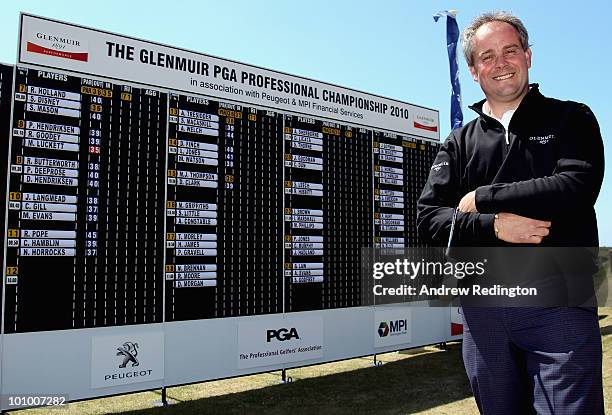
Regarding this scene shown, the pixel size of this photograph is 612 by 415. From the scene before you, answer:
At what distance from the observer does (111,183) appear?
17.4 ft

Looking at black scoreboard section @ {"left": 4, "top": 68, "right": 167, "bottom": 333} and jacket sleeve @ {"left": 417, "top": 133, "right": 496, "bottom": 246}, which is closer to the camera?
jacket sleeve @ {"left": 417, "top": 133, "right": 496, "bottom": 246}

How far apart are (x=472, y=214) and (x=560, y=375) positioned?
1.47 feet

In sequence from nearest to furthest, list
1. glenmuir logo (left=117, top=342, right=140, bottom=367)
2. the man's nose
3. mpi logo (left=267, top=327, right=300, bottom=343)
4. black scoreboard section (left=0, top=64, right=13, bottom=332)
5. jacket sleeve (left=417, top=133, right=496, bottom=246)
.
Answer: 1. jacket sleeve (left=417, top=133, right=496, bottom=246)
2. the man's nose
3. black scoreboard section (left=0, top=64, right=13, bottom=332)
4. glenmuir logo (left=117, top=342, right=140, bottom=367)
5. mpi logo (left=267, top=327, right=300, bottom=343)

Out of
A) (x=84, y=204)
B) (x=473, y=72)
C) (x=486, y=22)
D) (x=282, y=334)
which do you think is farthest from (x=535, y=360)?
(x=282, y=334)

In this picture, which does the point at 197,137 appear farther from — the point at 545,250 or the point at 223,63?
the point at 545,250

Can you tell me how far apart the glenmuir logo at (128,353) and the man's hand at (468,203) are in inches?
183

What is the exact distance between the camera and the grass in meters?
5.58

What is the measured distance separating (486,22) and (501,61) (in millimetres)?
133

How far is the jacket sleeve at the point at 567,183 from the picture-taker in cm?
131

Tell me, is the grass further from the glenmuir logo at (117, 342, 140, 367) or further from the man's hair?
the man's hair

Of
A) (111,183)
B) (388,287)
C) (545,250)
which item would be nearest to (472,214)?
(545,250)

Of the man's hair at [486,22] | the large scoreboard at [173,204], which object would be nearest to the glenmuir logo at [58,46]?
the large scoreboard at [173,204]

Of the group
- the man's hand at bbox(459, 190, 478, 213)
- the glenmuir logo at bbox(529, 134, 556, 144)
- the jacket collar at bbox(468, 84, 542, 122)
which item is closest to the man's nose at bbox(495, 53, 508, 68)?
the jacket collar at bbox(468, 84, 542, 122)

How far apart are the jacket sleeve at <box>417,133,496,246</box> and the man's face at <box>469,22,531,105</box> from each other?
20cm
